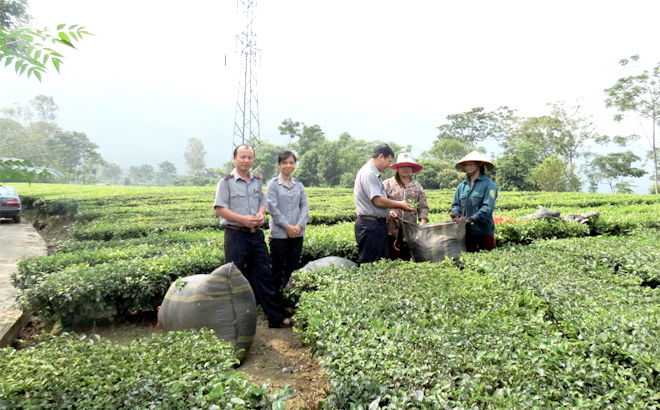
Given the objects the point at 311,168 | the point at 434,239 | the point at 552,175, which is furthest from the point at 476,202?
the point at 311,168

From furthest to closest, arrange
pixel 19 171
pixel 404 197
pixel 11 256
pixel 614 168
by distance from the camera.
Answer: pixel 614 168
pixel 11 256
pixel 404 197
pixel 19 171

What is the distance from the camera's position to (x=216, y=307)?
369 centimetres

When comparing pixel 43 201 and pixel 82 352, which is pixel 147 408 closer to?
pixel 82 352

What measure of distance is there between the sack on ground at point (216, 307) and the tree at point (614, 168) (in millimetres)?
42671

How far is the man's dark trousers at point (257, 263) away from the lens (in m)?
4.39

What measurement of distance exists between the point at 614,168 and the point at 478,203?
42452 millimetres

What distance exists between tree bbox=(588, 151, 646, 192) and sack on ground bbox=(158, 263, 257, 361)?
42.7 metres

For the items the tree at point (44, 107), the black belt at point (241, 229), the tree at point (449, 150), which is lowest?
the black belt at point (241, 229)

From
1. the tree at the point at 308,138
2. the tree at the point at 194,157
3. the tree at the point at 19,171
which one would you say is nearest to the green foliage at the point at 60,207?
the tree at the point at 19,171

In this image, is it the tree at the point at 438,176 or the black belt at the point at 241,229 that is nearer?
the black belt at the point at 241,229

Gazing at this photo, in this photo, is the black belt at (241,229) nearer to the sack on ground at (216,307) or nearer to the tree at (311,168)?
the sack on ground at (216,307)

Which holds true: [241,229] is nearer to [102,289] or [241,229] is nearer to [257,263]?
[257,263]

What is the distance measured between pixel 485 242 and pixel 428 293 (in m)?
2.18

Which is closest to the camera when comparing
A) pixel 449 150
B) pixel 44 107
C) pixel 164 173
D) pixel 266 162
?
pixel 449 150
